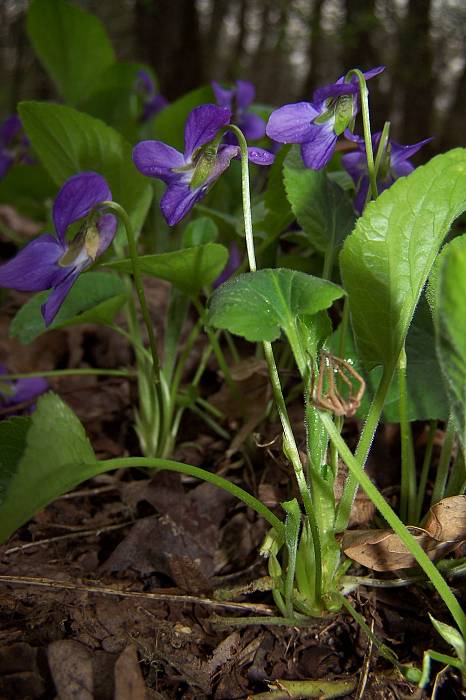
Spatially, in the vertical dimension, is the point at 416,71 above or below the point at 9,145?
below

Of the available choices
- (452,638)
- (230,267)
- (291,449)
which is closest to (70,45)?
A: (230,267)

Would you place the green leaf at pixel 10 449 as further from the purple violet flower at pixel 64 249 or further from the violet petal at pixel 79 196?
the violet petal at pixel 79 196

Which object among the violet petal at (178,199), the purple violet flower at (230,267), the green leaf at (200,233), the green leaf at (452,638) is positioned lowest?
the purple violet flower at (230,267)

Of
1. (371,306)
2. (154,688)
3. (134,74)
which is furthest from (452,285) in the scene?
(134,74)

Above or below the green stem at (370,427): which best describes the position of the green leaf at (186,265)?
above

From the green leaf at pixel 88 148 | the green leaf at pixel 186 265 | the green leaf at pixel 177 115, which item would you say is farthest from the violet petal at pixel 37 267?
the green leaf at pixel 177 115

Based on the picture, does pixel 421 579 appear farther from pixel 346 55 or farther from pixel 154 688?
pixel 346 55

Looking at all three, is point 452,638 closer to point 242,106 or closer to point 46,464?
point 46,464
